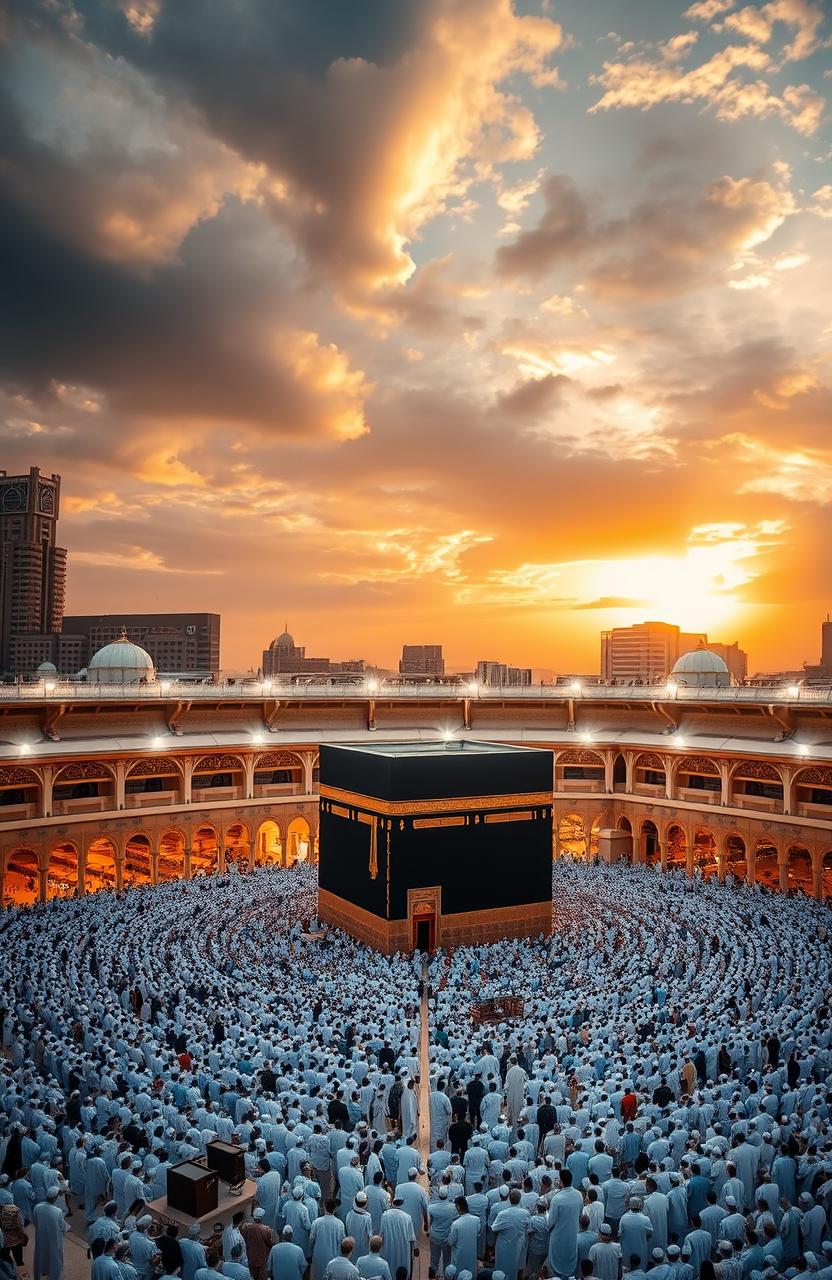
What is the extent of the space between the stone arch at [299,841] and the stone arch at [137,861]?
5801 millimetres

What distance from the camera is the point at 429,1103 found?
45.7ft

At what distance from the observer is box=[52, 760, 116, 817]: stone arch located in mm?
31297

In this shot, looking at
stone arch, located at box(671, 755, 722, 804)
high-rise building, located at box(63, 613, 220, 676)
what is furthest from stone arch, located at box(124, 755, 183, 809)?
high-rise building, located at box(63, 613, 220, 676)

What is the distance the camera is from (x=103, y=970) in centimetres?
2045

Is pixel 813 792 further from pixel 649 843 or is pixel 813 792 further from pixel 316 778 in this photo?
pixel 316 778

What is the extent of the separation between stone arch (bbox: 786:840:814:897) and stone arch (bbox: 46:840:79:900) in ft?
88.6

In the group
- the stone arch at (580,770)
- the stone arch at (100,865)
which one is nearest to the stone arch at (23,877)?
the stone arch at (100,865)

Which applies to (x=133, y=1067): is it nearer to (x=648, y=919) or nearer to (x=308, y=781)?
(x=648, y=919)

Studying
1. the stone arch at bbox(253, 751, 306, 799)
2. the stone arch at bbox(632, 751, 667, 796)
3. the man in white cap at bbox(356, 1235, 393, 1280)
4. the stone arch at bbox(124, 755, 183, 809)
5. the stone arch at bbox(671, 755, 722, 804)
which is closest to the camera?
the man in white cap at bbox(356, 1235, 393, 1280)

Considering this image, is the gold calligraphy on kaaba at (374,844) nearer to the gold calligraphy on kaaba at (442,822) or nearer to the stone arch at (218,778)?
the gold calligraphy on kaaba at (442,822)

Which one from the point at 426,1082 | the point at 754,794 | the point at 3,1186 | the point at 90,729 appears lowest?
the point at 426,1082

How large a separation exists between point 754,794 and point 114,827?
25.2 m

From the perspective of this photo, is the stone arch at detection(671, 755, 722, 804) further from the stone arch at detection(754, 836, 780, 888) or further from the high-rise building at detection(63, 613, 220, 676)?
the high-rise building at detection(63, 613, 220, 676)

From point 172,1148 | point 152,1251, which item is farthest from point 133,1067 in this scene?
point 152,1251
